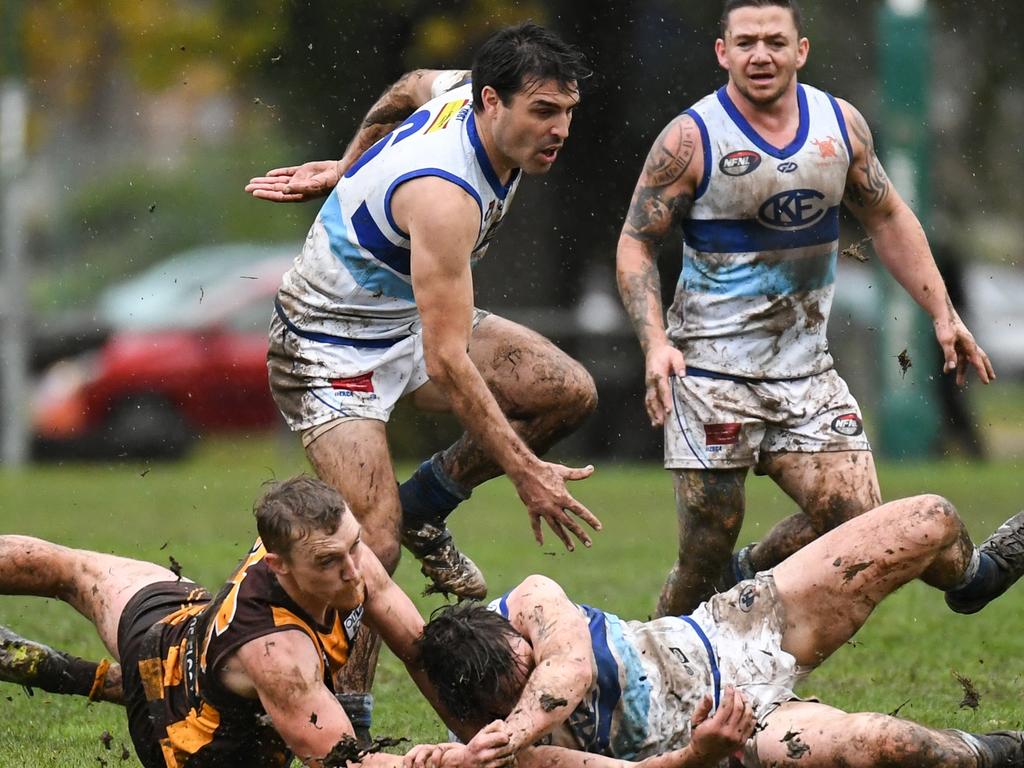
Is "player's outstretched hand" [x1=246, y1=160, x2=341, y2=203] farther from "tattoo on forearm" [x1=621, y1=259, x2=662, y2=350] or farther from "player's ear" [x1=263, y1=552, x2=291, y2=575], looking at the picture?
"player's ear" [x1=263, y1=552, x2=291, y2=575]

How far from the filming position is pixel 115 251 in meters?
28.0

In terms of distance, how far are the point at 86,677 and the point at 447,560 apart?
1395 millimetres

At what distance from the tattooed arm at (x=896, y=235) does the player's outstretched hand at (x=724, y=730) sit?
218 centimetres

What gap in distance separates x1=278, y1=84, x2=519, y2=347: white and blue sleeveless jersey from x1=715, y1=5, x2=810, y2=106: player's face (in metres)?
0.90

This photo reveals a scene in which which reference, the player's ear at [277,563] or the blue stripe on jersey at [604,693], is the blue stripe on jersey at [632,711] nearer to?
the blue stripe on jersey at [604,693]

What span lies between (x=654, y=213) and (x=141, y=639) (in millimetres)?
2323

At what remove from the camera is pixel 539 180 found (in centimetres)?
1672

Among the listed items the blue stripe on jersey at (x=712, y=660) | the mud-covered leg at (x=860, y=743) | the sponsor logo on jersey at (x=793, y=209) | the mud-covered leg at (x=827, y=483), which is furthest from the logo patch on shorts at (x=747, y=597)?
the sponsor logo on jersey at (x=793, y=209)

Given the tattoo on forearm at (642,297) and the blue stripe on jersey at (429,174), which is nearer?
the blue stripe on jersey at (429,174)

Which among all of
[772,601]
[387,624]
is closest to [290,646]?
[387,624]

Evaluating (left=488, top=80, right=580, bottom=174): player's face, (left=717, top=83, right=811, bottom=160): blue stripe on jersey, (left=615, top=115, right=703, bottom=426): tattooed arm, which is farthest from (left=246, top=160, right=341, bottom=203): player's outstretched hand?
(left=717, top=83, right=811, bottom=160): blue stripe on jersey

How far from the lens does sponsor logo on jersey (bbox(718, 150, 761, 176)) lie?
6.18m

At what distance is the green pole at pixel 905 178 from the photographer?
1612 cm

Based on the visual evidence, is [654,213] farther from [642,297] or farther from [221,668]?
[221,668]
